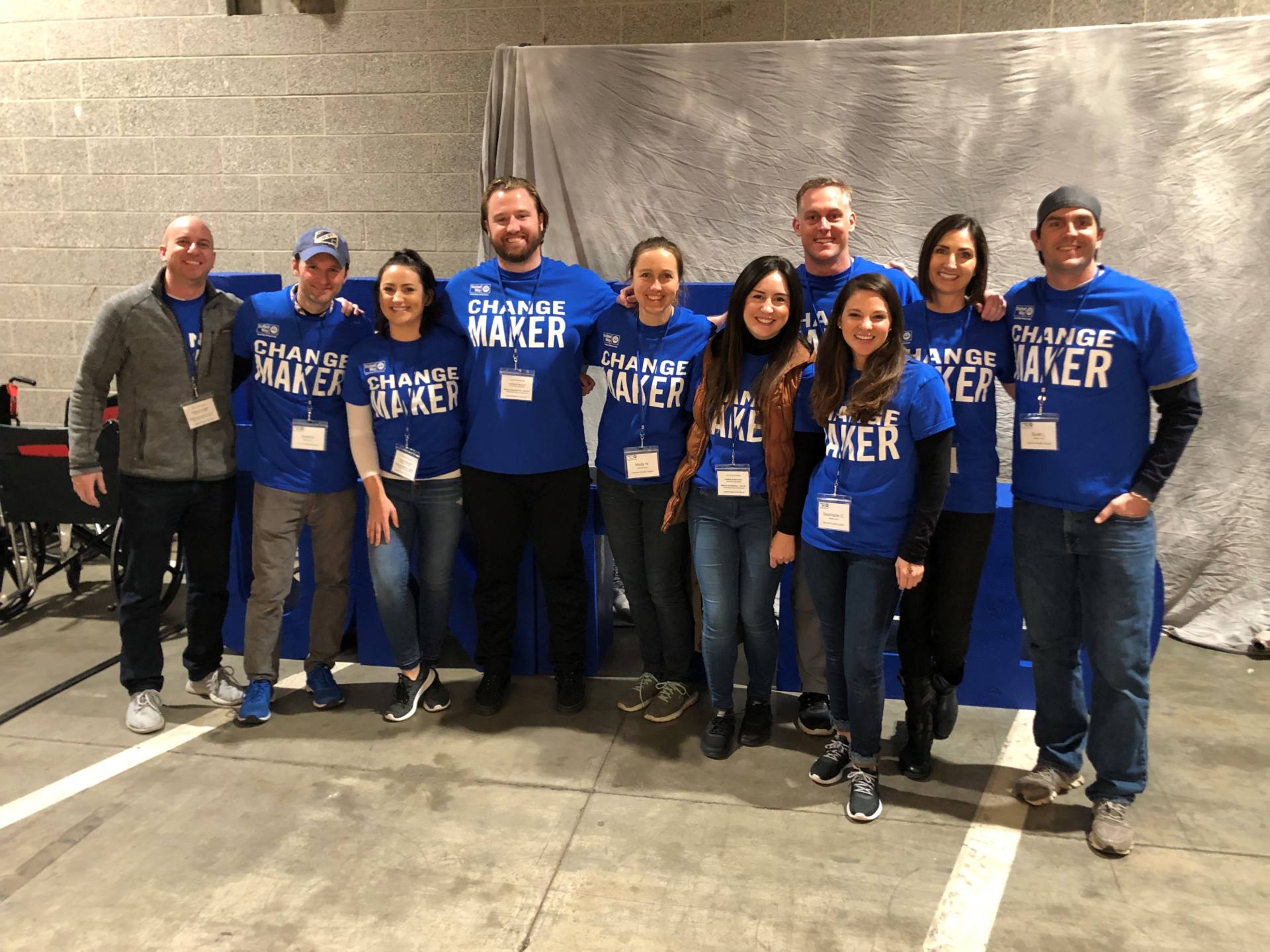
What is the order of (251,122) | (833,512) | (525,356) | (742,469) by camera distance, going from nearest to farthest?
(833,512)
(742,469)
(525,356)
(251,122)

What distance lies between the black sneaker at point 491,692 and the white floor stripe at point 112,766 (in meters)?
0.79

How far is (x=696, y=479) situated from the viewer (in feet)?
8.38

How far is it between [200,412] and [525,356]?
1.00m

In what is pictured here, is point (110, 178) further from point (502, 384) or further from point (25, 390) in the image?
point (502, 384)

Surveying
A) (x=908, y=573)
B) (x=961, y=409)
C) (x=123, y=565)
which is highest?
(x=961, y=409)

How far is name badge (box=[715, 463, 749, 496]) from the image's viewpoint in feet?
8.07

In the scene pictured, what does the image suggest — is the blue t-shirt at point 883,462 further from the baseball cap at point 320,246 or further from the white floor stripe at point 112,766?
the white floor stripe at point 112,766

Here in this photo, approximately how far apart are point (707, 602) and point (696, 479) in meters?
0.35

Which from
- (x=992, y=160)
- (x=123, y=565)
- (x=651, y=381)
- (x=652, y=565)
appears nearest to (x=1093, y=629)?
(x=652, y=565)

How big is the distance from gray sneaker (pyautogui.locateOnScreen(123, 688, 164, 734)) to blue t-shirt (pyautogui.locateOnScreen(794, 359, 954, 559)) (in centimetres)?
209

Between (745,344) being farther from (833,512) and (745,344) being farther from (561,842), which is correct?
(561,842)

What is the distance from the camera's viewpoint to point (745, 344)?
8.05 ft

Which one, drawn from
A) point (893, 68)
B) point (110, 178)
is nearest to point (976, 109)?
point (893, 68)

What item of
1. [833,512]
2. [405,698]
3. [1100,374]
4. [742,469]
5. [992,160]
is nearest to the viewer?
[1100,374]
